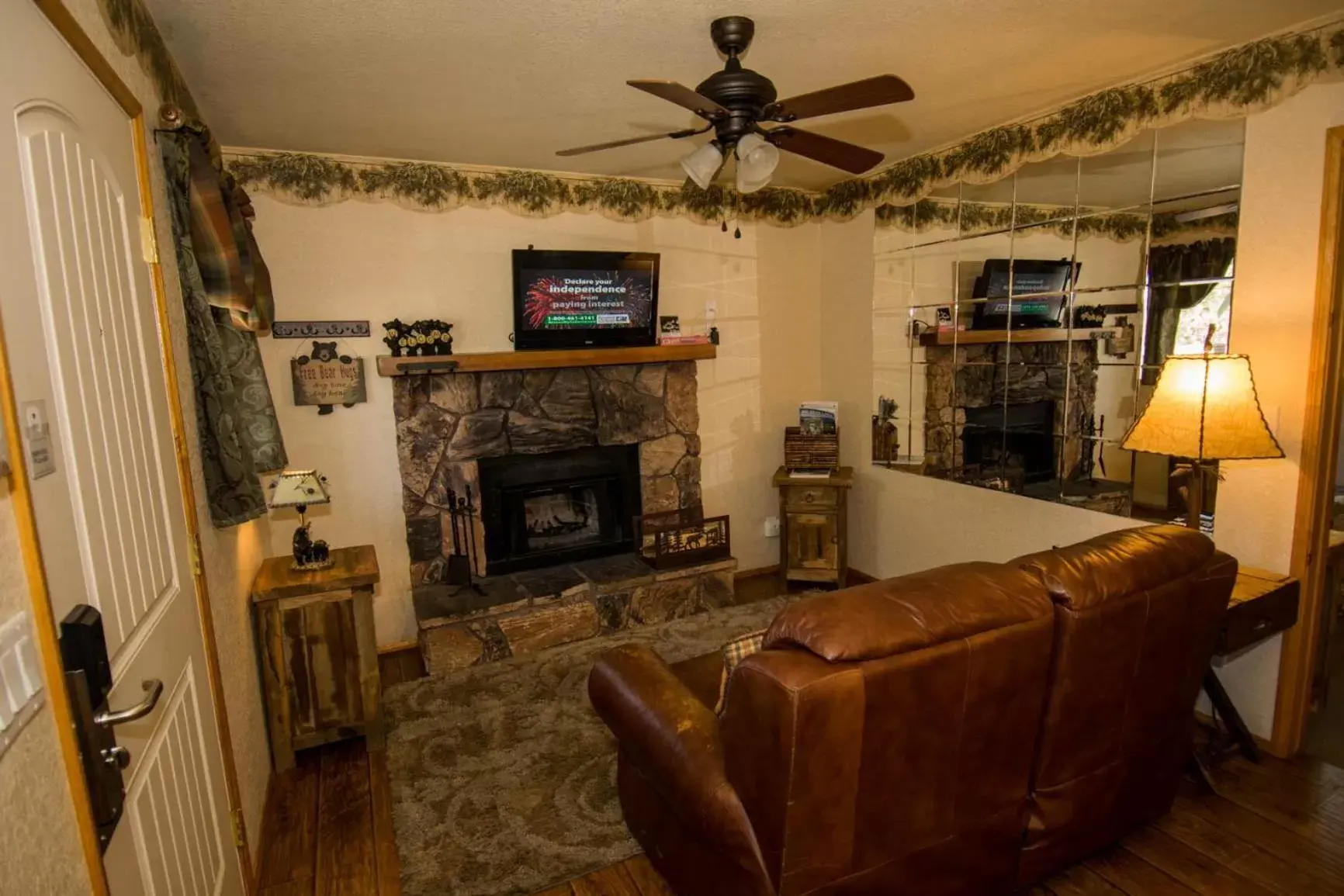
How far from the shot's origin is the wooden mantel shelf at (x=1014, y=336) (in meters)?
3.07

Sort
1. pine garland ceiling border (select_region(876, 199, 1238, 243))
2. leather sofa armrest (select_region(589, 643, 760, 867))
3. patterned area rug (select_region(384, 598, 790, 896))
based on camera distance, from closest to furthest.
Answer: leather sofa armrest (select_region(589, 643, 760, 867)) < patterned area rug (select_region(384, 598, 790, 896)) < pine garland ceiling border (select_region(876, 199, 1238, 243))

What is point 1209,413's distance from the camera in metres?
2.29

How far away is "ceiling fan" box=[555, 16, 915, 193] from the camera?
1896 millimetres

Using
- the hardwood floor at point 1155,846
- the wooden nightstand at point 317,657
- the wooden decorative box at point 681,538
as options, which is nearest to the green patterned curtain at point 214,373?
the wooden nightstand at point 317,657

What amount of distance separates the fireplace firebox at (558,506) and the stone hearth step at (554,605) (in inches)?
3.8

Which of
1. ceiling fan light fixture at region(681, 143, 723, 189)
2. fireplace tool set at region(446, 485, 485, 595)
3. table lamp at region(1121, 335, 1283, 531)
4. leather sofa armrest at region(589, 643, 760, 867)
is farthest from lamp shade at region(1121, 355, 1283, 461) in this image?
fireplace tool set at region(446, 485, 485, 595)

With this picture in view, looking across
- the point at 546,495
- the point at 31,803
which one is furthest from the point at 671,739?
the point at 546,495

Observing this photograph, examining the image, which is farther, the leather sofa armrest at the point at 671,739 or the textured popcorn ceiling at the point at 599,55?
the textured popcorn ceiling at the point at 599,55

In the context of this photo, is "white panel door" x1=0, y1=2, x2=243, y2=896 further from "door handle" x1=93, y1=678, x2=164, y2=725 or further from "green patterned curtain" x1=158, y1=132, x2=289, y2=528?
"green patterned curtain" x1=158, y1=132, x2=289, y2=528

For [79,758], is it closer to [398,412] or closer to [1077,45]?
[398,412]

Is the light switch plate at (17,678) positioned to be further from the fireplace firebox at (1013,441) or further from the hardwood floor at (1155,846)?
the fireplace firebox at (1013,441)

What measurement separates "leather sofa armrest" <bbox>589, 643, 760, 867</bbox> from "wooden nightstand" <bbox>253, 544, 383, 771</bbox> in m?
1.16

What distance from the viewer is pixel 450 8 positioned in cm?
200

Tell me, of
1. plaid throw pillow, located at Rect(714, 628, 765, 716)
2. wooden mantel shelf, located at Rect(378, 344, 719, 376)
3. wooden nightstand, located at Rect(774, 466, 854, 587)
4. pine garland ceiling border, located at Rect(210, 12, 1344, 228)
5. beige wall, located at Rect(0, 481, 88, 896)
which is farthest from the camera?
wooden nightstand, located at Rect(774, 466, 854, 587)
